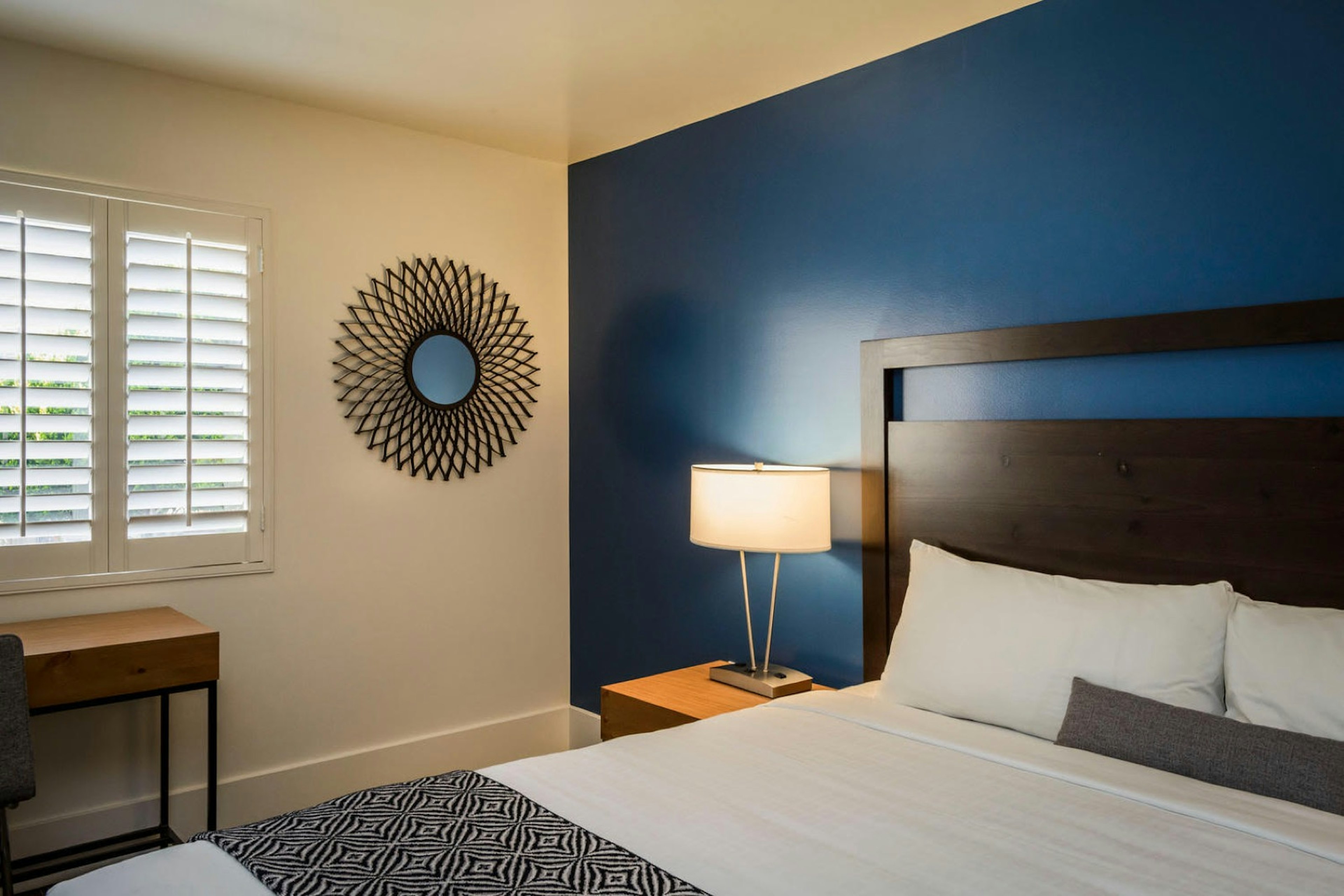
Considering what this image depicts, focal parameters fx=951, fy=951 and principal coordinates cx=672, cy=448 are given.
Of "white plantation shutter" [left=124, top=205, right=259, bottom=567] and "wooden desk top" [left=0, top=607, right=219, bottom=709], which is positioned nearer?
"wooden desk top" [left=0, top=607, right=219, bottom=709]

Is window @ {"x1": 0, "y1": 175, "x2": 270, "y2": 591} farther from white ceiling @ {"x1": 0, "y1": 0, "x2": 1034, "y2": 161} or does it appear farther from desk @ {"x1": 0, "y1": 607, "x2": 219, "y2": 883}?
white ceiling @ {"x1": 0, "y1": 0, "x2": 1034, "y2": 161}

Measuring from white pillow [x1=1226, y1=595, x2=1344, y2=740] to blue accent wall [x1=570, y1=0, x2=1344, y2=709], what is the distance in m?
0.47

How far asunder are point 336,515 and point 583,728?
1.42 m

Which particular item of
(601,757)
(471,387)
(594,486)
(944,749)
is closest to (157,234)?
(471,387)

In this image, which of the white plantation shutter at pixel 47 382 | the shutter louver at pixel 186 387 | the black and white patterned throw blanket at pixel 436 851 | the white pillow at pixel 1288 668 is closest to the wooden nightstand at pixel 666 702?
the black and white patterned throw blanket at pixel 436 851

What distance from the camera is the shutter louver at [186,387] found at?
301 centimetres

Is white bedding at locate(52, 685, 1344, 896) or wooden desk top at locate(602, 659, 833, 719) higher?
white bedding at locate(52, 685, 1344, 896)

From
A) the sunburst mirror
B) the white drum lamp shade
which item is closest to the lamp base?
the white drum lamp shade

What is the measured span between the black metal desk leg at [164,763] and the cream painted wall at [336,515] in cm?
9

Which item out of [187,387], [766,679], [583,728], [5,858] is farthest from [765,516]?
[5,858]

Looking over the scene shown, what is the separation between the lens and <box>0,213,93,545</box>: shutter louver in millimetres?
2789

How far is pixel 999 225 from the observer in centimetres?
265

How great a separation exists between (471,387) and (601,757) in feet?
6.93

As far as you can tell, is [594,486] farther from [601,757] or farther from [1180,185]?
[1180,185]
